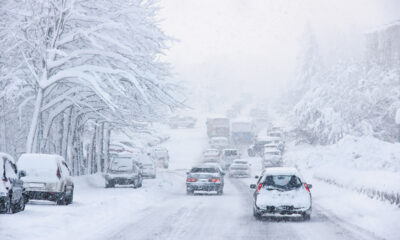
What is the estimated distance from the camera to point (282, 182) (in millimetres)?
19547

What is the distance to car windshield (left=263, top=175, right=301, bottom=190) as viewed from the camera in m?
19.0

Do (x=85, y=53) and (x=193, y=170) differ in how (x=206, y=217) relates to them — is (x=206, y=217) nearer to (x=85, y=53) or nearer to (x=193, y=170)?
(x=85, y=53)

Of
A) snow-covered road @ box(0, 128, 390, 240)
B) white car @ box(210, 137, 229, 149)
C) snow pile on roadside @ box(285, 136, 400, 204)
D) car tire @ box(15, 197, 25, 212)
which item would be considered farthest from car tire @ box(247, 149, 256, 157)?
car tire @ box(15, 197, 25, 212)

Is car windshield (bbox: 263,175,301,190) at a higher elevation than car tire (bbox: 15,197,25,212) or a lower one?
higher

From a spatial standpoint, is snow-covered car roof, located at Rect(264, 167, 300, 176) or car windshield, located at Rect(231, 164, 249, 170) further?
car windshield, located at Rect(231, 164, 249, 170)

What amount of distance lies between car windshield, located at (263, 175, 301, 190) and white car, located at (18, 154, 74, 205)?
688cm

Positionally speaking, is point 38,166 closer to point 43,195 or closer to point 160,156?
point 43,195

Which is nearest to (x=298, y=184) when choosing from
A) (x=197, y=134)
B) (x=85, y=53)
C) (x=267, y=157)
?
(x=85, y=53)

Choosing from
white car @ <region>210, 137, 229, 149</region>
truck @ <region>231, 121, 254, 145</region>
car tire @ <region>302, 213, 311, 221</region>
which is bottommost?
car tire @ <region>302, 213, 311, 221</region>

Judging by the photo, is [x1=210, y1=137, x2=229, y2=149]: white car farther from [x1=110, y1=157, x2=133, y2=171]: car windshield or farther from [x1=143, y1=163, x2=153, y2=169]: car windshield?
[x1=110, y1=157, x2=133, y2=171]: car windshield

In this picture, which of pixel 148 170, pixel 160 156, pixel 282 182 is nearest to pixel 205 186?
pixel 282 182

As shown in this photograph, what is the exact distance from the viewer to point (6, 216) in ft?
55.3

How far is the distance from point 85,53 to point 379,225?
553 inches

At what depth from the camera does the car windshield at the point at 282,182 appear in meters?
19.0
